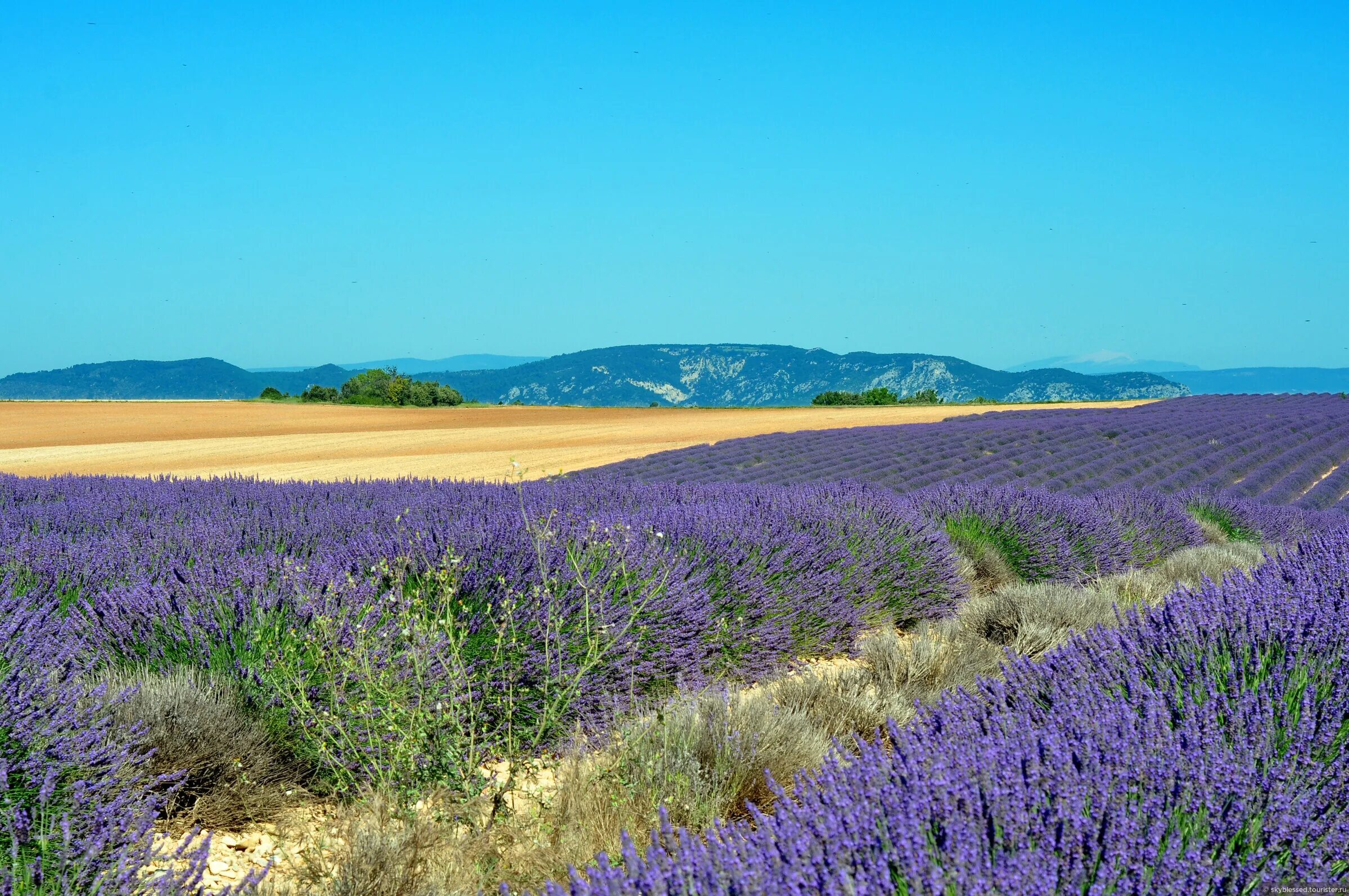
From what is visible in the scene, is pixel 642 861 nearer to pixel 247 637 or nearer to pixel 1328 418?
pixel 247 637

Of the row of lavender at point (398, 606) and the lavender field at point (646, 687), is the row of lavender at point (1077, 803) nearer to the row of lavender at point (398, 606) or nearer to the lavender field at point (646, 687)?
the lavender field at point (646, 687)

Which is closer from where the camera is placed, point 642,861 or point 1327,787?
point 642,861

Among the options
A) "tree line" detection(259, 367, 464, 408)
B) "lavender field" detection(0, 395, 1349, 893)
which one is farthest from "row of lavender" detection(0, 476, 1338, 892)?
"tree line" detection(259, 367, 464, 408)

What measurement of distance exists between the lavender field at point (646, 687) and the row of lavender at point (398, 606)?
0.07 feet

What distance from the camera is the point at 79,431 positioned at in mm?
26922

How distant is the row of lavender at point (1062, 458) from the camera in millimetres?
12516

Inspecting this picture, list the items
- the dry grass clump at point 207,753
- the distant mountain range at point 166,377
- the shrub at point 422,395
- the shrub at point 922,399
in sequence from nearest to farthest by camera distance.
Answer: the dry grass clump at point 207,753, the shrub at point 922,399, the shrub at point 422,395, the distant mountain range at point 166,377

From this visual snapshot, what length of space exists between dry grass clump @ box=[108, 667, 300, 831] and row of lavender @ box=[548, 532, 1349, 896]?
1.52 metres

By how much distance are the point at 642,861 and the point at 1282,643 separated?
2351 mm

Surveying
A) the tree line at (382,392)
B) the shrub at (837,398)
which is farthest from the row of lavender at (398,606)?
the shrub at (837,398)

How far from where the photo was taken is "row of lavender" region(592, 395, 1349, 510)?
1252 cm

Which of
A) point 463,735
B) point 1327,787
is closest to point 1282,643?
point 1327,787

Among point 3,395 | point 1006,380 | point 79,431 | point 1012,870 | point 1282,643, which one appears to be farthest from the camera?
point 1006,380

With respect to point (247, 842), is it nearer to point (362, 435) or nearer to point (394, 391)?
point (362, 435)
